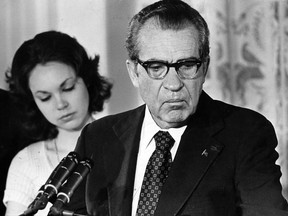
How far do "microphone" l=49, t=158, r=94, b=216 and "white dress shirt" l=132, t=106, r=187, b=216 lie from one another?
502 millimetres

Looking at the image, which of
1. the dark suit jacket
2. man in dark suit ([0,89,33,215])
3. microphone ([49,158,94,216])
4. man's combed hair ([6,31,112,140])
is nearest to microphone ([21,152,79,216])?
microphone ([49,158,94,216])

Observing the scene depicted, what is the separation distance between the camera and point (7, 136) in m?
2.97

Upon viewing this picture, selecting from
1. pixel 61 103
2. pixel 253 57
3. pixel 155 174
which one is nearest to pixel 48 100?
pixel 61 103

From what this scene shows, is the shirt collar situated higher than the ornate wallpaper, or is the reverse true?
the ornate wallpaper

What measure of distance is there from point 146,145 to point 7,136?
1077 mm

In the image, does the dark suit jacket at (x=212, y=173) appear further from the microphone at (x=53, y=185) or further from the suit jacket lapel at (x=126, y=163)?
the microphone at (x=53, y=185)

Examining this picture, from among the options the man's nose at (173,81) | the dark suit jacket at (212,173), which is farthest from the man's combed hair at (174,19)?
the dark suit jacket at (212,173)

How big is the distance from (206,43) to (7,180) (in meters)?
1.35

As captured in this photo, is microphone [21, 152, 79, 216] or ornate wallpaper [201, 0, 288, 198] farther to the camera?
ornate wallpaper [201, 0, 288, 198]

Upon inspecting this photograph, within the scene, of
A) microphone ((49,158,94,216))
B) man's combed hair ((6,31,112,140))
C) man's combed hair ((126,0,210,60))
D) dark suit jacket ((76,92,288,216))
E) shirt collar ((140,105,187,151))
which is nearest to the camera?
microphone ((49,158,94,216))

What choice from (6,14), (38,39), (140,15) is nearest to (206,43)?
(140,15)

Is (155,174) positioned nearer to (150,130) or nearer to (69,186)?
(150,130)

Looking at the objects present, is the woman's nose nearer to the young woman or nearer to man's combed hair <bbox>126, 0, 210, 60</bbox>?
the young woman

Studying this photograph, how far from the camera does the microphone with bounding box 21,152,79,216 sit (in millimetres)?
1510
